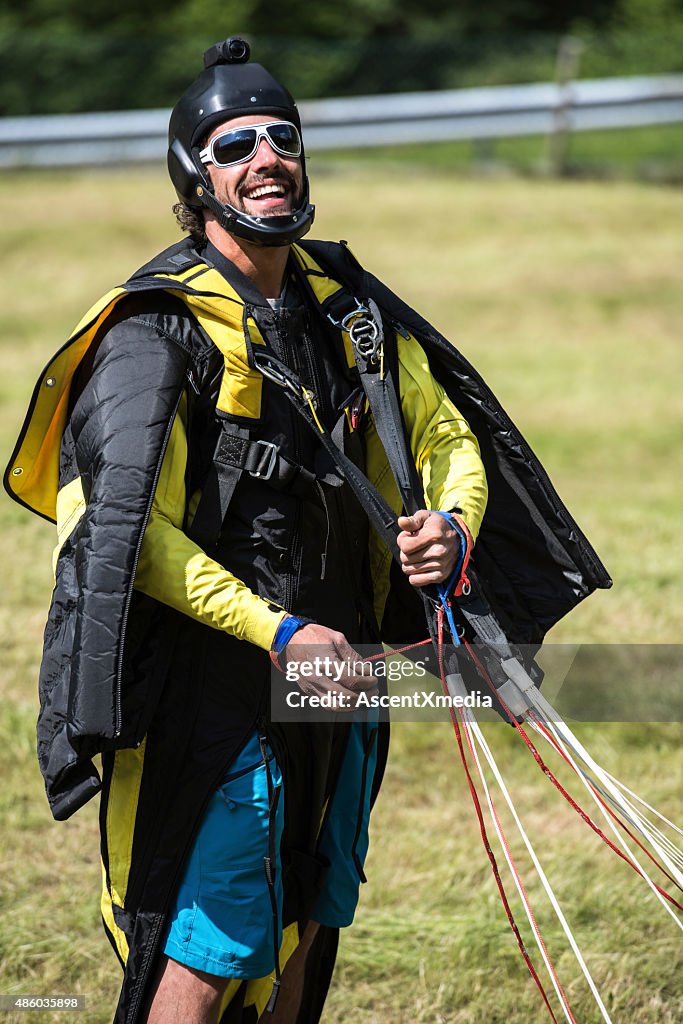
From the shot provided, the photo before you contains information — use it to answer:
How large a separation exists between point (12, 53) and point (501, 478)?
1835 cm

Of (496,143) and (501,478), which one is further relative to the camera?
(496,143)

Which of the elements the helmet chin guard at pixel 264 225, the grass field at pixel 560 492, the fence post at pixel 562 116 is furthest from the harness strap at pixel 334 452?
the fence post at pixel 562 116

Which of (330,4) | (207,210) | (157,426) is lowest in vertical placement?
(157,426)

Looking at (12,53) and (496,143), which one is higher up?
(12,53)

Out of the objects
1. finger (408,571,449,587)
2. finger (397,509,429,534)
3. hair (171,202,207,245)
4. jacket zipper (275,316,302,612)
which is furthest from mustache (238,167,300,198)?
finger (408,571,449,587)

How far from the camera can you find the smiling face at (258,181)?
8.72ft

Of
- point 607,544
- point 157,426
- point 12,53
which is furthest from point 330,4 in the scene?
point 157,426

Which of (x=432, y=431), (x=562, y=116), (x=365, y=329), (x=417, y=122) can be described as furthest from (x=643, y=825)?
(x=562, y=116)

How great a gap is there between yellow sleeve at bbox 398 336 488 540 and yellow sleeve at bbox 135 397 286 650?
54 centimetres

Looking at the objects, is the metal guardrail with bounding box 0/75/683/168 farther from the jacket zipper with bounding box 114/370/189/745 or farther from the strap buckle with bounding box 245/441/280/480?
the jacket zipper with bounding box 114/370/189/745

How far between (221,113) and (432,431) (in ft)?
2.77

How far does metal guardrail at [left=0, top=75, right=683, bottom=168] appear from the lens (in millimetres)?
15805

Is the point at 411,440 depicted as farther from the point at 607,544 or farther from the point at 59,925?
the point at 607,544

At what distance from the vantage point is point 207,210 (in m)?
2.77
